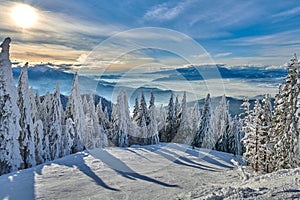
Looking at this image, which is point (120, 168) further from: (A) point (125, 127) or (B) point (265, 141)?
(A) point (125, 127)

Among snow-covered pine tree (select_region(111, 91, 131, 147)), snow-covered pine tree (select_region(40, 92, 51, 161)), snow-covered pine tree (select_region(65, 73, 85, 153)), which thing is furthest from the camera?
snow-covered pine tree (select_region(111, 91, 131, 147))

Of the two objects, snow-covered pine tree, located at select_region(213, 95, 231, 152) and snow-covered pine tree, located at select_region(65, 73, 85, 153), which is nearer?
snow-covered pine tree, located at select_region(65, 73, 85, 153)

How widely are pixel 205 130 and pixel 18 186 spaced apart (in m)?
36.1

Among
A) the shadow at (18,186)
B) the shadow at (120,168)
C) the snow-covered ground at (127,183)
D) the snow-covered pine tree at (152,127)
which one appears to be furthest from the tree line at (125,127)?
the shadow at (120,168)

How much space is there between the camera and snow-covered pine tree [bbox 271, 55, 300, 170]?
793 inches

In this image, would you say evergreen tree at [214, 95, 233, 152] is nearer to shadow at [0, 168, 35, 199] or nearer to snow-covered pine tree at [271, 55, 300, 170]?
snow-covered pine tree at [271, 55, 300, 170]

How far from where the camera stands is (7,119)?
19.8m

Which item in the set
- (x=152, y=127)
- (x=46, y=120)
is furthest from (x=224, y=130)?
(x=46, y=120)

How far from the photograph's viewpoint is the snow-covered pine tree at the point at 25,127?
75.5 ft

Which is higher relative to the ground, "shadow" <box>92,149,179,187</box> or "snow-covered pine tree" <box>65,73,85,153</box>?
"snow-covered pine tree" <box>65,73,85,153</box>

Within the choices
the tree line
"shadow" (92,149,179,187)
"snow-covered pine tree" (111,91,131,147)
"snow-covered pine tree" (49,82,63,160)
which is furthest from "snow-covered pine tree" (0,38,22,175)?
"snow-covered pine tree" (111,91,131,147)

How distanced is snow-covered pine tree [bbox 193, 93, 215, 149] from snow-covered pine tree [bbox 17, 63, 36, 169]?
28.5 meters

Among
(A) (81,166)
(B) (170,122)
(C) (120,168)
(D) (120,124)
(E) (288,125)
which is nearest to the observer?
(A) (81,166)

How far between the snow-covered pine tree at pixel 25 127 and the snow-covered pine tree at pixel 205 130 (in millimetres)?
28453
